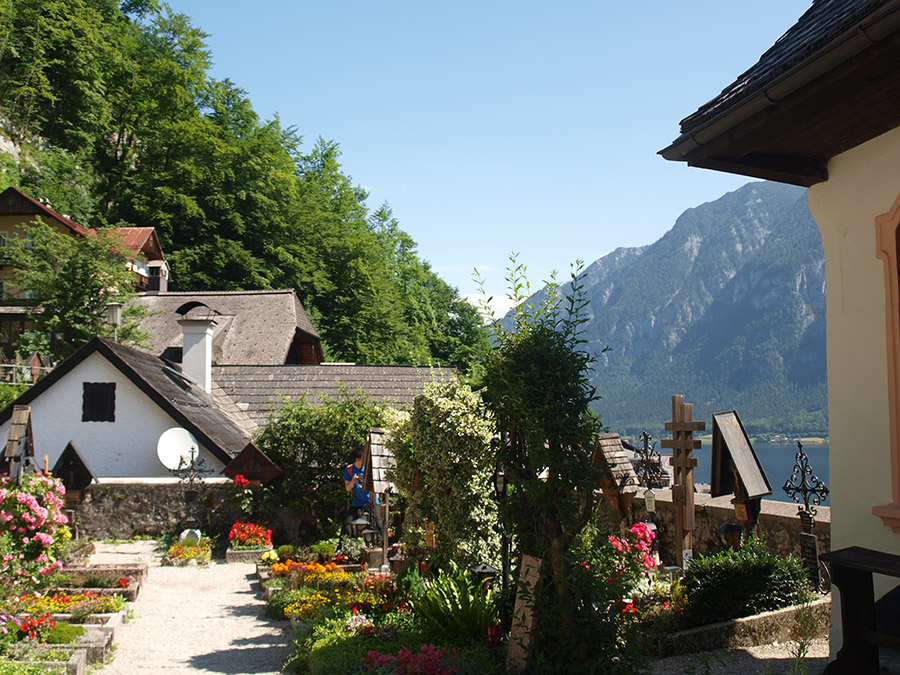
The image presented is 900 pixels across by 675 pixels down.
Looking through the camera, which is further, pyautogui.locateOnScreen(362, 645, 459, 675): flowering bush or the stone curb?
the stone curb

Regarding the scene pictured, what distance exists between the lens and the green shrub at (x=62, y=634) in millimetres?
7801

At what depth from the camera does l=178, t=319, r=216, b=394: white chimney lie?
19859mm

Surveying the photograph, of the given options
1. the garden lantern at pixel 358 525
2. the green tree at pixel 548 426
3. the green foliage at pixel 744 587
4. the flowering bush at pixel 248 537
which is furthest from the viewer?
the flowering bush at pixel 248 537

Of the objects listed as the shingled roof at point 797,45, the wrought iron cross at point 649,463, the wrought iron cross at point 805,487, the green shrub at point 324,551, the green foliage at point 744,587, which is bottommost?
the green shrub at point 324,551

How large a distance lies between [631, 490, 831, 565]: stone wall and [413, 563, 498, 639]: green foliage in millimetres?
3361

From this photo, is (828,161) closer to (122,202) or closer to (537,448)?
(537,448)

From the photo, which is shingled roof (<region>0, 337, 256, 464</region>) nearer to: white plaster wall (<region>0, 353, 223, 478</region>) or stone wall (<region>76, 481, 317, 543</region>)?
white plaster wall (<region>0, 353, 223, 478</region>)

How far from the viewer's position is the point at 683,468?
377 inches

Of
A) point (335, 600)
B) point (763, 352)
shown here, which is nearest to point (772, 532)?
point (335, 600)

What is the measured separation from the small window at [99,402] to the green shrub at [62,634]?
379 inches

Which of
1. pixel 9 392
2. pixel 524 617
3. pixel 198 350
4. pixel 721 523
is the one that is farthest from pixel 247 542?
pixel 9 392

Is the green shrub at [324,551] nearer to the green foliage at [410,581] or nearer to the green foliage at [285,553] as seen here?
the green foliage at [285,553]

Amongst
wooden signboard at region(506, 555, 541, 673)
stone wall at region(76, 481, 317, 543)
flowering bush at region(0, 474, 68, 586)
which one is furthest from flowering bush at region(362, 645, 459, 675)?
stone wall at region(76, 481, 317, 543)

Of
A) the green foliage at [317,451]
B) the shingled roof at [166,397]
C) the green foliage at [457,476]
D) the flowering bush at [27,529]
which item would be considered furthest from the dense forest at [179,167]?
the green foliage at [457,476]
